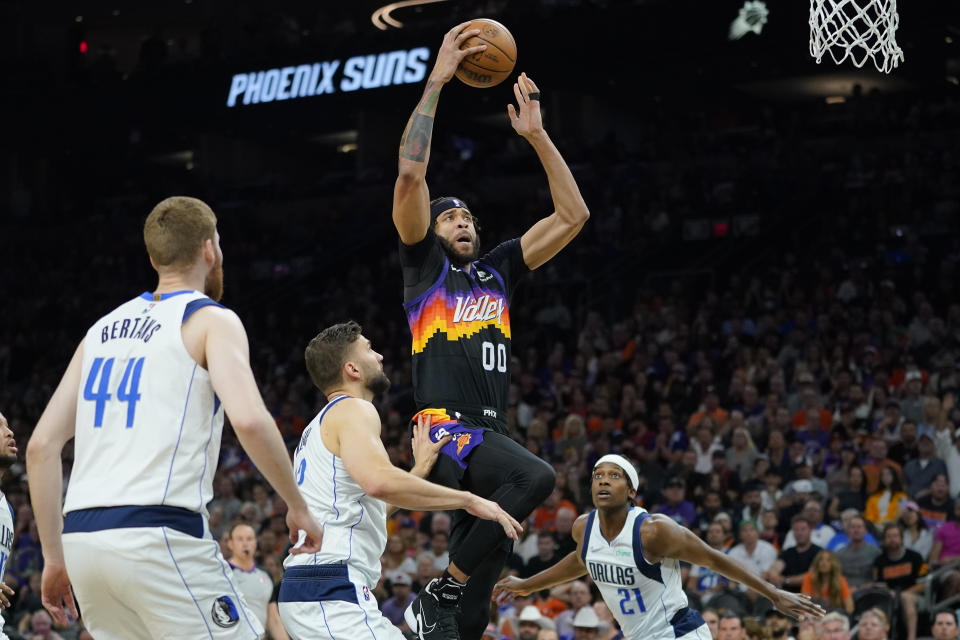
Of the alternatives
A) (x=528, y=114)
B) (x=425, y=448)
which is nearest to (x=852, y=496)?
(x=528, y=114)

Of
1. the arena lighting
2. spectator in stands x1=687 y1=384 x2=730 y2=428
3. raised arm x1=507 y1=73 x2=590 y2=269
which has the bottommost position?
spectator in stands x1=687 y1=384 x2=730 y2=428

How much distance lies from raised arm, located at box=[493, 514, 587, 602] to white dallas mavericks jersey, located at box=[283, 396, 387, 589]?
270 centimetres

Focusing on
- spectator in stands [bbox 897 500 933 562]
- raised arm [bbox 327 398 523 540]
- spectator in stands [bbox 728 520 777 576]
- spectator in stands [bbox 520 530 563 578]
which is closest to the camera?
raised arm [bbox 327 398 523 540]

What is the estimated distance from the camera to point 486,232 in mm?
25766

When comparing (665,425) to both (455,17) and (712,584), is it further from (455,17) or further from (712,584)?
(455,17)

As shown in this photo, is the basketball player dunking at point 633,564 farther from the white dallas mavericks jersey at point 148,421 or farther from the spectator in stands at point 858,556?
the white dallas mavericks jersey at point 148,421

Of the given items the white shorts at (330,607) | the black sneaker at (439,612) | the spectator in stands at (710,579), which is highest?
the white shorts at (330,607)

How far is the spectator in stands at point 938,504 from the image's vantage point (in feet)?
43.4

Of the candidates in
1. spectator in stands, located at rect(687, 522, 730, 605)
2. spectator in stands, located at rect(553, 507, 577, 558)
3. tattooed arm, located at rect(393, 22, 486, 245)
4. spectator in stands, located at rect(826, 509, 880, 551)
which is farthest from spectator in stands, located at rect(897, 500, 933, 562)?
tattooed arm, located at rect(393, 22, 486, 245)

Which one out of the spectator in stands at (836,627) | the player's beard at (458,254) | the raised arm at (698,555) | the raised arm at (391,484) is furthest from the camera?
the spectator in stands at (836,627)

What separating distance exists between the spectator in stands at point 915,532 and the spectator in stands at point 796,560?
2.89 feet

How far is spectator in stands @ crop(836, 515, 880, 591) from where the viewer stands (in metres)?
12.6

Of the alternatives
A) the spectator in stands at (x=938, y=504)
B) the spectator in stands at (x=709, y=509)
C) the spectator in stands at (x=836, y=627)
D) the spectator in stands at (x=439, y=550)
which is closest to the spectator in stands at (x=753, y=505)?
the spectator in stands at (x=709, y=509)

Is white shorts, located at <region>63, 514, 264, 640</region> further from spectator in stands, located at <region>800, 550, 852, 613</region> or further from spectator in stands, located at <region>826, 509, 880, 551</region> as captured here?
spectator in stands, located at <region>826, 509, 880, 551</region>
